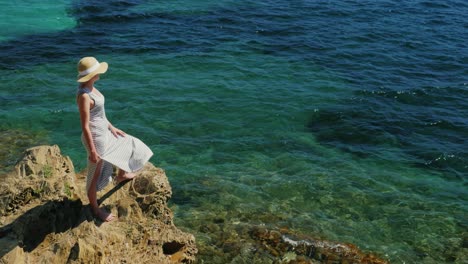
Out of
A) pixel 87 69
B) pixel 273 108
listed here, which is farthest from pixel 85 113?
pixel 273 108

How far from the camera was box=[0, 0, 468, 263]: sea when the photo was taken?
1427cm

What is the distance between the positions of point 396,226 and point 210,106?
941cm

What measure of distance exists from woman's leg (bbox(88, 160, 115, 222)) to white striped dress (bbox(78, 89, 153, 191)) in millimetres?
63

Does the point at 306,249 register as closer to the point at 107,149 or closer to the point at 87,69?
the point at 107,149

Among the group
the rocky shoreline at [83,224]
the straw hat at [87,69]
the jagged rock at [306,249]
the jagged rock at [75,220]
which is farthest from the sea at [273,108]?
the straw hat at [87,69]

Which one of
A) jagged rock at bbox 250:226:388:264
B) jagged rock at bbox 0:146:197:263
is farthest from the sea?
jagged rock at bbox 0:146:197:263

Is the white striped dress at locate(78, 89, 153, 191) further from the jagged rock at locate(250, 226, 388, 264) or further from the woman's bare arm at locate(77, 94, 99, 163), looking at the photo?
the jagged rock at locate(250, 226, 388, 264)

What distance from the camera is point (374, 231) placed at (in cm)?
1386

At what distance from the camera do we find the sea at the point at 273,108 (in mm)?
14266

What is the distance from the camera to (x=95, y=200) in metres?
9.20

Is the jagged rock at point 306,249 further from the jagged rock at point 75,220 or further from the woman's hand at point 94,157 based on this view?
the woman's hand at point 94,157

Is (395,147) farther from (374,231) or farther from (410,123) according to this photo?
(374,231)

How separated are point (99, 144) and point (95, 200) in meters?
1.10

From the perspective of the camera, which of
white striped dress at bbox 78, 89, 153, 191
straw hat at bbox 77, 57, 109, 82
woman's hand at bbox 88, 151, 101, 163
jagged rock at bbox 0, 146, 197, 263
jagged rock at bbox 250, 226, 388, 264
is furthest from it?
jagged rock at bbox 250, 226, 388, 264
